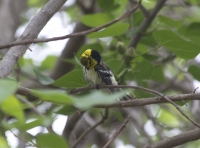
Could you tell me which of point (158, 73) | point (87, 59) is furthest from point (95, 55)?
point (158, 73)

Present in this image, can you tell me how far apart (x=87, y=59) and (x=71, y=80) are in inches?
18.3

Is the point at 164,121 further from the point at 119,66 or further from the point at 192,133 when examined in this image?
the point at 192,133

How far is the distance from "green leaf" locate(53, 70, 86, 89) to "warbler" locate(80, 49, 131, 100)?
28 cm

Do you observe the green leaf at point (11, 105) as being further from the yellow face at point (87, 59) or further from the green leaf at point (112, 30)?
the yellow face at point (87, 59)

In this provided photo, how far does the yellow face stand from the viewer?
2.47m

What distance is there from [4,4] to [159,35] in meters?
1.81

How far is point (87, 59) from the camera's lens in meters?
2.54

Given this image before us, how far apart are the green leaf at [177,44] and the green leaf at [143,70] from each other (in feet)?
0.46

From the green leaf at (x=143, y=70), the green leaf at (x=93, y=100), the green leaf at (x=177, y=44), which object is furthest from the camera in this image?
the green leaf at (x=143, y=70)

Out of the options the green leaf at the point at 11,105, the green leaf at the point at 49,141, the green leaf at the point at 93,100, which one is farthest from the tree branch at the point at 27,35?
the green leaf at the point at 93,100

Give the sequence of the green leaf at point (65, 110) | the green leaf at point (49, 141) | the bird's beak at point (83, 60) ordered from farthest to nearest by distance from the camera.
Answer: the bird's beak at point (83, 60), the green leaf at point (65, 110), the green leaf at point (49, 141)

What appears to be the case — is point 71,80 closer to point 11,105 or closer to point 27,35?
point 27,35

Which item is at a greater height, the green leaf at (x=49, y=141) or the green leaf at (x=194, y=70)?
the green leaf at (x=194, y=70)

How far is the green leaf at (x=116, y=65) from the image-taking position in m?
2.22
